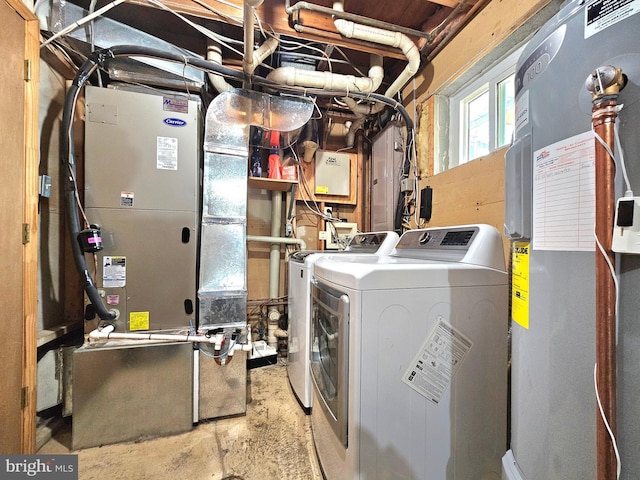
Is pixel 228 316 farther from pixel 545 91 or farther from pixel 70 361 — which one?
pixel 545 91

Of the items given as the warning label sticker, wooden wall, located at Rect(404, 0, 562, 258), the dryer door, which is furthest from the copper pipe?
wooden wall, located at Rect(404, 0, 562, 258)

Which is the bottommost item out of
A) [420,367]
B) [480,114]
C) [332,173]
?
[420,367]

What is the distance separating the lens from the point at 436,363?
3.39 feet

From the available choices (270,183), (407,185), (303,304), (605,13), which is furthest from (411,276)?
(270,183)

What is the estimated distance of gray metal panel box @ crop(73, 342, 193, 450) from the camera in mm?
1577

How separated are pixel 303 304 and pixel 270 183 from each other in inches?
51.2

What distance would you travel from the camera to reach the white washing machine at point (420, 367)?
3.18 ft

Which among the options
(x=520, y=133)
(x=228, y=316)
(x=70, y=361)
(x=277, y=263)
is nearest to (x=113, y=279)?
(x=70, y=361)

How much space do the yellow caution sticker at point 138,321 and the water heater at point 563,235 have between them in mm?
1961

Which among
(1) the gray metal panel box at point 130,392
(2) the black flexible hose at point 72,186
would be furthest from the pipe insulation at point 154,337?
(2) the black flexible hose at point 72,186

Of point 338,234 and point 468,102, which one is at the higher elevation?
point 468,102

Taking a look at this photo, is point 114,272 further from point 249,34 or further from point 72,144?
point 249,34

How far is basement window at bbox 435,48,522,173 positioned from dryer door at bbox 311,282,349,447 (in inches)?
54.8

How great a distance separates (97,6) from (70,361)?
2380 millimetres
